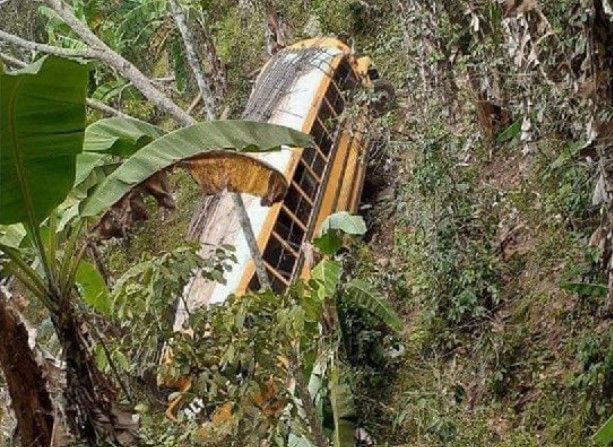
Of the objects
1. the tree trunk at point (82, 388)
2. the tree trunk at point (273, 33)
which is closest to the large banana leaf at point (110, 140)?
the tree trunk at point (82, 388)

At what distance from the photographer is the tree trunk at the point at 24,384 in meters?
3.74

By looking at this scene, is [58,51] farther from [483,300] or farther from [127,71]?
[483,300]

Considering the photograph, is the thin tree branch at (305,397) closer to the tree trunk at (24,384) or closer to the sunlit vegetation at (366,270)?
the sunlit vegetation at (366,270)

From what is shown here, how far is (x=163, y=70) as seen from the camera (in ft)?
60.0

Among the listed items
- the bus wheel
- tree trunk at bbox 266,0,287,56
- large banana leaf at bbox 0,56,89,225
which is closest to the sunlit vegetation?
large banana leaf at bbox 0,56,89,225

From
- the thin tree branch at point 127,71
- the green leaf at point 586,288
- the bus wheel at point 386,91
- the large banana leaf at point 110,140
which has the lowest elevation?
the green leaf at point 586,288

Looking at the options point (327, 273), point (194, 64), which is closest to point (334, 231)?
point (327, 273)

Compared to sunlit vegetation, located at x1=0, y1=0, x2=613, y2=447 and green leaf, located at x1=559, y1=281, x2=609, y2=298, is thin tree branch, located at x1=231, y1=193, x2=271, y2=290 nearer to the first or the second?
sunlit vegetation, located at x1=0, y1=0, x2=613, y2=447

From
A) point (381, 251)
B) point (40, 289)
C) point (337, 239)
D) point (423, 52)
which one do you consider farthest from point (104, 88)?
point (40, 289)

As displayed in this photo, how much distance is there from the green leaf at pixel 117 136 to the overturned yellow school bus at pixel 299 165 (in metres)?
3.14

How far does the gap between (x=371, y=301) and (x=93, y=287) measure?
2.68 metres

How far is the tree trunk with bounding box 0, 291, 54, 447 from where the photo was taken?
3744mm

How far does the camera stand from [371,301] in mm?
7164

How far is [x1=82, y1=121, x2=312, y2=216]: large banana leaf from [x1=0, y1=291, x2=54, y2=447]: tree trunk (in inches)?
28.2
